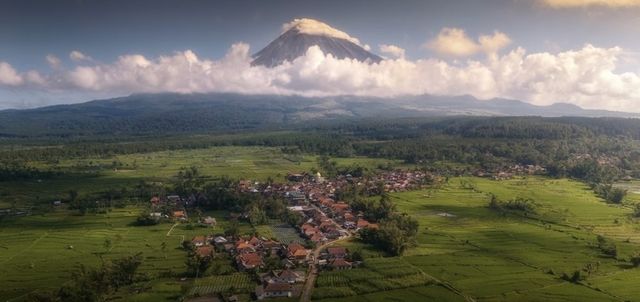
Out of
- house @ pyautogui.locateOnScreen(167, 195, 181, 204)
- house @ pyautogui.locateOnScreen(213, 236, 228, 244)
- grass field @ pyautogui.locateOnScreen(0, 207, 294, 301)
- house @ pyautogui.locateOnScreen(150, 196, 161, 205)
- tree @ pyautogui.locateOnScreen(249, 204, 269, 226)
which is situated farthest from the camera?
house @ pyautogui.locateOnScreen(167, 195, 181, 204)

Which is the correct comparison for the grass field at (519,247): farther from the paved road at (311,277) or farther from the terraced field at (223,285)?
the terraced field at (223,285)

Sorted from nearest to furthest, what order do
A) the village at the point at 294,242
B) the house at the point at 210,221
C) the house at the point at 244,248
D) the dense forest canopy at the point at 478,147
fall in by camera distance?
the village at the point at 294,242 → the house at the point at 244,248 → the house at the point at 210,221 → the dense forest canopy at the point at 478,147

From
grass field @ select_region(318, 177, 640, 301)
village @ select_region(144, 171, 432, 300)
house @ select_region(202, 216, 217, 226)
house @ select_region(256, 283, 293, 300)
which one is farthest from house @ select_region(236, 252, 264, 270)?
house @ select_region(202, 216, 217, 226)

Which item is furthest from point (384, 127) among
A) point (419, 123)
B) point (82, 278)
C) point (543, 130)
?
point (82, 278)

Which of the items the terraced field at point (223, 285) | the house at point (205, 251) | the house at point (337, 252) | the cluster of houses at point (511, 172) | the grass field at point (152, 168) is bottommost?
the grass field at point (152, 168)

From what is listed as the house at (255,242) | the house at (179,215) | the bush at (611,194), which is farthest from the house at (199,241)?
the bush at (611,194)

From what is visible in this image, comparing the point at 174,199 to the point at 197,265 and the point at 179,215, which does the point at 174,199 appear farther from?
the point at 197,265

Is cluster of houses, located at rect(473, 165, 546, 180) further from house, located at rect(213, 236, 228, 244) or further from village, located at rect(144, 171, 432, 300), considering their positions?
house, located at rect(213, 236, 228, 244)
